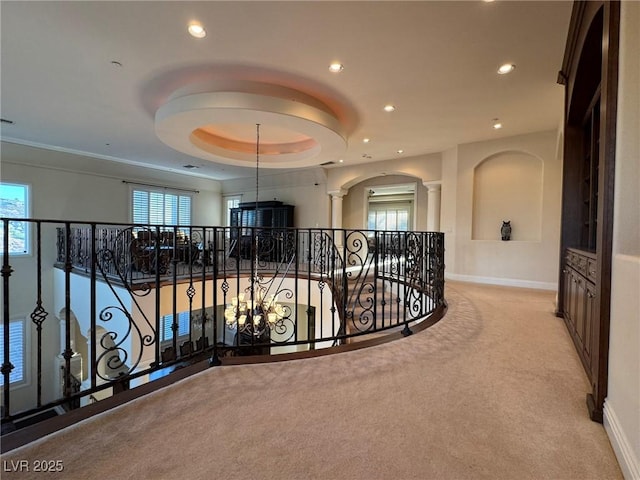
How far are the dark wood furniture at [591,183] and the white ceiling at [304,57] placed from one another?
0.41 metres

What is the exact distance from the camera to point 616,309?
150 centimetres

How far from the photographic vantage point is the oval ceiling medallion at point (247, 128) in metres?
3.64

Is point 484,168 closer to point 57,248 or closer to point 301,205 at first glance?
point 301,205

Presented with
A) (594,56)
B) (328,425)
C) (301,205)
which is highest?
(594,56)

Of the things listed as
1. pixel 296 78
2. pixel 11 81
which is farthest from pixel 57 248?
pixel 296 78

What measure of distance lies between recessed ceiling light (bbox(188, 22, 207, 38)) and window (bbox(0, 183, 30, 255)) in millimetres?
6851

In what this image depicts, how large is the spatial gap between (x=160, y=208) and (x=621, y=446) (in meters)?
10.3

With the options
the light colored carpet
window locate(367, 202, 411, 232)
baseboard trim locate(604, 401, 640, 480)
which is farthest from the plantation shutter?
window locate(367, 202, 411, 232)

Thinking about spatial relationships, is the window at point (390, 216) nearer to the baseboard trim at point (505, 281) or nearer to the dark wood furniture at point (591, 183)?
the baseboard trim at point (505, 281)

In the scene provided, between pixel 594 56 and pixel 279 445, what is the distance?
3.86 metres

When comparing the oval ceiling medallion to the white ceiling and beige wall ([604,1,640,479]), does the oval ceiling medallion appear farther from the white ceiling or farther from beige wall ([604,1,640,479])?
beige wall ([604,1,640,479])

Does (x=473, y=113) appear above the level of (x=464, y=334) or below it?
above

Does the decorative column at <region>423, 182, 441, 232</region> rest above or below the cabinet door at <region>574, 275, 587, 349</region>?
above

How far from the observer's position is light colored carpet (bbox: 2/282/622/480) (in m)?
1.32
